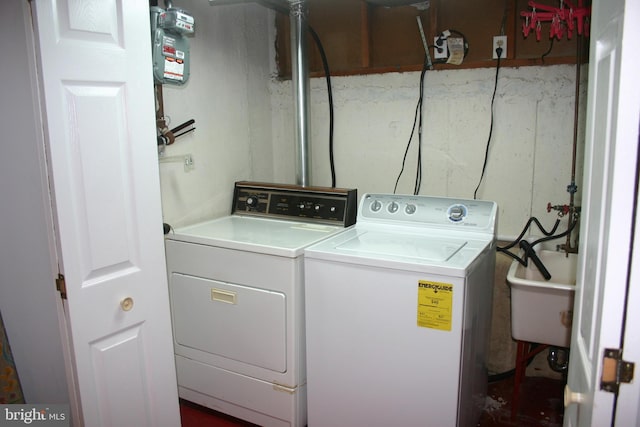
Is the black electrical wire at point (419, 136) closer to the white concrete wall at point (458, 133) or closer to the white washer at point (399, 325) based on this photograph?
the white concrete wall at point (458, 133)

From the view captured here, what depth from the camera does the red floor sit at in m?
2.34

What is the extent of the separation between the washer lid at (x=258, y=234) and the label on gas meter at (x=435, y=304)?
0.56m

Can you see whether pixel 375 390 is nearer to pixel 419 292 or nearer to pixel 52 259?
pixel 419 292

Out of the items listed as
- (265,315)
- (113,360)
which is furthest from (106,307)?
(265,315)

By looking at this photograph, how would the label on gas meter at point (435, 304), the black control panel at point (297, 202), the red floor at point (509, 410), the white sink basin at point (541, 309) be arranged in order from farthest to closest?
the black control panel at point (297, 202) → the red floor at point (509, 410) → the white sink basin at point (541, 309) → the label on gas meter at point (435, 304)

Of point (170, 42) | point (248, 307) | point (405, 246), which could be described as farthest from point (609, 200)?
point (170, 42)

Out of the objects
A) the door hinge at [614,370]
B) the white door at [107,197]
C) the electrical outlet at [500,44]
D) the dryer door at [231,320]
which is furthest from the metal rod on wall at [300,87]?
the door hinge at [614,370]

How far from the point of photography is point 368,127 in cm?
286

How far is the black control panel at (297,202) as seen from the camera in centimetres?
248

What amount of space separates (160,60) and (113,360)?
4.34ft

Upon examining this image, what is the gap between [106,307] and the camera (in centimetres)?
155

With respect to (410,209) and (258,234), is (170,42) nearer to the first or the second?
(258,234)

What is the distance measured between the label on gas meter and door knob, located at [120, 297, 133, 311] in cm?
104

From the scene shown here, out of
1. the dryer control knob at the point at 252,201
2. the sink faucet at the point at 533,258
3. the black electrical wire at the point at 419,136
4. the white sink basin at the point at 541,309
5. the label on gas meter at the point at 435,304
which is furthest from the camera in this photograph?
the dryer control knob at the point at 252,201
